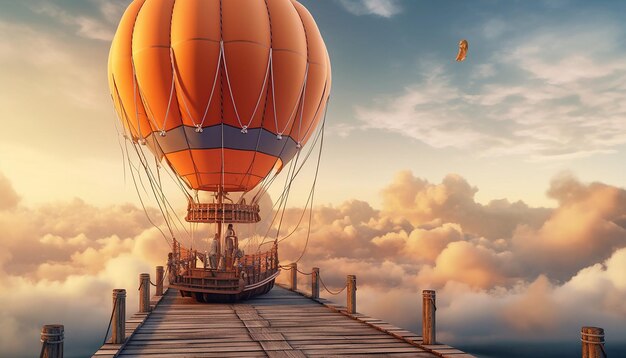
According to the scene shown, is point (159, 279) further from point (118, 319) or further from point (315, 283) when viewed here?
point (118, 319)

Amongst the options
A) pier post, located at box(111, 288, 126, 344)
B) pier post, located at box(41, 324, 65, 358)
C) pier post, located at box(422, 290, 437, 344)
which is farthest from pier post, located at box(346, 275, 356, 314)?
pier post, located at box(41, 324, 65, 358)

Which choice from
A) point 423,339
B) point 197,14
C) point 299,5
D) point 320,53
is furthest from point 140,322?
point 299,5

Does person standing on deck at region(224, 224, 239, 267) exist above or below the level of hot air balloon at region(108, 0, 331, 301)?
below

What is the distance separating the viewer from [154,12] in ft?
65.4

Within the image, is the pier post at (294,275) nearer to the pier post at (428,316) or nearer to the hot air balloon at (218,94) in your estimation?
the hot air balloon at (218,94)

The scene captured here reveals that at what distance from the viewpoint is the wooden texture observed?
11.8 m

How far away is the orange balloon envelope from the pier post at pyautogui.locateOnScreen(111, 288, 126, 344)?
8.79 metres

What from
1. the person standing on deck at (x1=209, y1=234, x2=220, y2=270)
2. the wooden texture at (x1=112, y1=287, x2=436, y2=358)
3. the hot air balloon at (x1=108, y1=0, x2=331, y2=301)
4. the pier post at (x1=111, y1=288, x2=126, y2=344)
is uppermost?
the hot air balloon at (x1=108, y1=0, x2=331, y2=301)

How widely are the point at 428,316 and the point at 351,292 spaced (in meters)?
4.76

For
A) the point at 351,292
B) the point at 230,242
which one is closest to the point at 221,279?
the point at 230,242

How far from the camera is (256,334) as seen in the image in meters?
13.6

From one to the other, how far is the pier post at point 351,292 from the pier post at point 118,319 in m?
7.01

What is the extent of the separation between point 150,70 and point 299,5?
268 inches

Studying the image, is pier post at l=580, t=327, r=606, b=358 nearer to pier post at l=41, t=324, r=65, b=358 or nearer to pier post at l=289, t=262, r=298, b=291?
pier post at l=41, t=324, r=65, b=358
